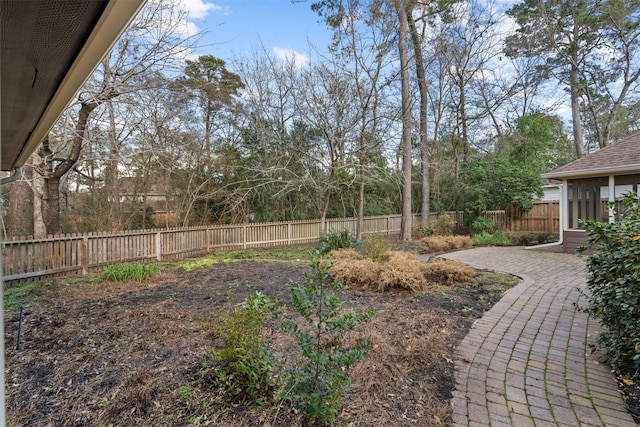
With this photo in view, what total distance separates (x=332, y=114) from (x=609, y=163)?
7.28 m

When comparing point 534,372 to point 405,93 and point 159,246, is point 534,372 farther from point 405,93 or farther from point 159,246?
point 405,93

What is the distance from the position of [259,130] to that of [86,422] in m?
10.2

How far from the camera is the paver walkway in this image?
217 centimetres

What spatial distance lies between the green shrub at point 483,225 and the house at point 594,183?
10.9 feet

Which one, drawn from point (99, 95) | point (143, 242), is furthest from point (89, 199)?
point (99, 95)

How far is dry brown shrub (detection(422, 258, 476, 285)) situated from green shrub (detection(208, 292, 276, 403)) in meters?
3.93

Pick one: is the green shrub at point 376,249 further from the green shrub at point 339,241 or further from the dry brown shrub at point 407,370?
the dry brown shrub at point 407,370

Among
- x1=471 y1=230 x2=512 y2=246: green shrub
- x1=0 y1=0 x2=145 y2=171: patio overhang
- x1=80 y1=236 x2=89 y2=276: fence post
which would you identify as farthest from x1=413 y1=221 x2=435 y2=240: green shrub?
x1=0 y1=0 x2=145 y2=171: patio overhang

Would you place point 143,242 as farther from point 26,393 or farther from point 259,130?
point 26,393

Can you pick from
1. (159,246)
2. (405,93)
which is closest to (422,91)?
(405,93)

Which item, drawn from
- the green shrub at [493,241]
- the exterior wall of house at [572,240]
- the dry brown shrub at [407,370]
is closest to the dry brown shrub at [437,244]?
the green shrub at [493,241]

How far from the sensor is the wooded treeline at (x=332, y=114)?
22.6 feet

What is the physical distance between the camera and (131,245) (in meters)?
7.81

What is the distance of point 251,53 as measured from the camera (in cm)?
1062
